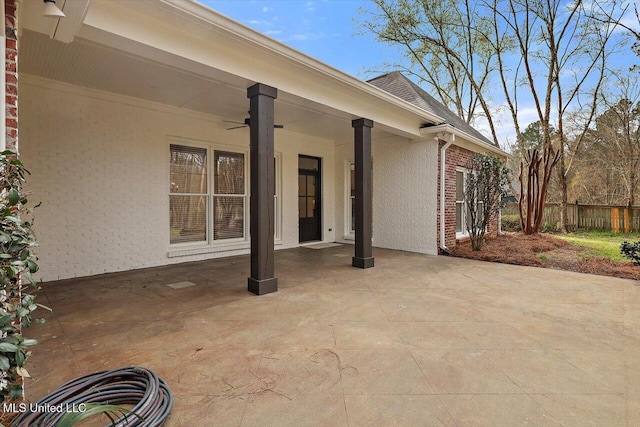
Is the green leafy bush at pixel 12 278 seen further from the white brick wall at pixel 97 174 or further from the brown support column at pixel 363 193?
the brown support column at pixel 363 193

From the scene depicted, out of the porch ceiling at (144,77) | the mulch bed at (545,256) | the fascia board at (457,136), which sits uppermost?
the porch ceiling at (144,77)

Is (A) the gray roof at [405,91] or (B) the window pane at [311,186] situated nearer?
(A) the gray roof at [405,91]

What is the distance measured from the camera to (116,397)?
1897mm

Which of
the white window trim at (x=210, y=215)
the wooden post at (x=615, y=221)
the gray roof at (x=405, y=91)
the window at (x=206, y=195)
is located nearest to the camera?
the white window trim at (x=210, y=215)

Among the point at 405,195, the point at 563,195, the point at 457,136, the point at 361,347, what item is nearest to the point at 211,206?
the point at 405,195

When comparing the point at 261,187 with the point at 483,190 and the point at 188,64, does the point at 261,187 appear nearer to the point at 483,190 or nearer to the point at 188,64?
the point at 188,64

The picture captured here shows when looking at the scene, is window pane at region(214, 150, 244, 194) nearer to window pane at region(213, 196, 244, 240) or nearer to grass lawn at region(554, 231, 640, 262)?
window pane at region(213, 196, 244, 240)

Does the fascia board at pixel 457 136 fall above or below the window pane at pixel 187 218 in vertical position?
above

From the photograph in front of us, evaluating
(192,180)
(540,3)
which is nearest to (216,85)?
(192,180)

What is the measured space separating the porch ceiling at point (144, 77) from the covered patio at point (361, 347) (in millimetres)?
2787

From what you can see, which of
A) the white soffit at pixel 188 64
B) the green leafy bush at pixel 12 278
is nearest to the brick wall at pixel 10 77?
the green leafy bush at pixel 12 278

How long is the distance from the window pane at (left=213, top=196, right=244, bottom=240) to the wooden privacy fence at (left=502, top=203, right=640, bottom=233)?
361 inches

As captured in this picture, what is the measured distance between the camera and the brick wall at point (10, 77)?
1.98m

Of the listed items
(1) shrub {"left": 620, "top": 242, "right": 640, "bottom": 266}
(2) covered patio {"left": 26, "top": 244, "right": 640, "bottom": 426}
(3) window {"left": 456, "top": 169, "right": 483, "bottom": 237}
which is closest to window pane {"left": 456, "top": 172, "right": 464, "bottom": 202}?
(3) window {"left": 456, "top": 169, "right": 483, "bottom": 237}
